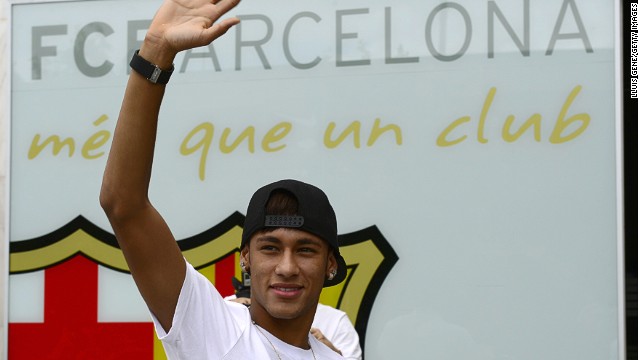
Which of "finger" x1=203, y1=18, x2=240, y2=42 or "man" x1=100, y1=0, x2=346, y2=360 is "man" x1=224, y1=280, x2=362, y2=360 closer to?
"man" x1=100, y1=0, x2=346, y2=360

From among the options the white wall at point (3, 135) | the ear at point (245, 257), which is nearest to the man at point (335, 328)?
the white wall at point (3, 135)

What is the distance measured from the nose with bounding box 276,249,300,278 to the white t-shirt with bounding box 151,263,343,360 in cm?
14

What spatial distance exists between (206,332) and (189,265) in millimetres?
142

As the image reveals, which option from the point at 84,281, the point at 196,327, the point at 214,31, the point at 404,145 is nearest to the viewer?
the point at 214,31

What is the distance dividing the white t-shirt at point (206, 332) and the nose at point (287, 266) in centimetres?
14

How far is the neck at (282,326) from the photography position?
2057mm

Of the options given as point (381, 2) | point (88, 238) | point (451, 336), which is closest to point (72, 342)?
point (88, 238)

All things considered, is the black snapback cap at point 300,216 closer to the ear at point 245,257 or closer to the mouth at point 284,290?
the ear at point 245,257

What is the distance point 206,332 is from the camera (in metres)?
1.86

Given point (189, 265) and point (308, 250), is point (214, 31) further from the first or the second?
point (308, 250)

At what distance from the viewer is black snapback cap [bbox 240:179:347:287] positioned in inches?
79.7

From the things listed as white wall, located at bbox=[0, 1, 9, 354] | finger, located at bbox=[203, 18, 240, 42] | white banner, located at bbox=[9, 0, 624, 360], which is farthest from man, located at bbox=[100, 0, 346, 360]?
white wall, located at bbox=[0, 1, 9, 354]

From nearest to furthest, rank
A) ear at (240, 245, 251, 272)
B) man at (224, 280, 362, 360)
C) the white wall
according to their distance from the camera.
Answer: ear at (240, 245, 251, 272)
man at (224, 280, 362, 360)
the white wall

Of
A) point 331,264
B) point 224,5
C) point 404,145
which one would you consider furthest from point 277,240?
point 404,145
